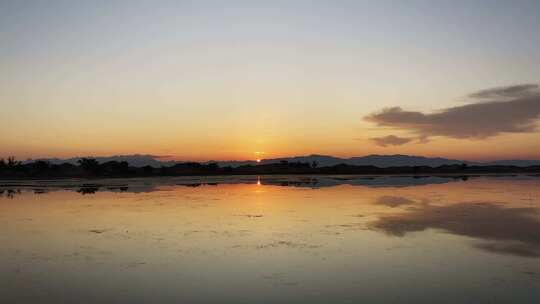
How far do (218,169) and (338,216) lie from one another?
274 feet

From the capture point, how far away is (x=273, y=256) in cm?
1109

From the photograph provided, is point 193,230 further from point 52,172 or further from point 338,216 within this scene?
point 52,172

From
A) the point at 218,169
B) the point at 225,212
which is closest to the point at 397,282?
the point at 225,212

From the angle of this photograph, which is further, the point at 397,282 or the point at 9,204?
the point at 9,204

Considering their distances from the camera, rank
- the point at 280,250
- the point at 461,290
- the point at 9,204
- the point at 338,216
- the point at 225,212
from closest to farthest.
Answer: the point at 461,290
the point at 280,250
the point at 338,216
the point at 225,212
the point at 9,204

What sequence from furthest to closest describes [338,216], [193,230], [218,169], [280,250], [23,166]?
[218,169]
[23,166]
[338,216]
[193,230]
[280,250]

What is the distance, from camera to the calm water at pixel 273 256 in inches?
326

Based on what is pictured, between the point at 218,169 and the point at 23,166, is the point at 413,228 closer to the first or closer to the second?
the point at 23,166

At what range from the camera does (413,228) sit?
15.2 m

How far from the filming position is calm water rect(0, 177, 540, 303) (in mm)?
8273

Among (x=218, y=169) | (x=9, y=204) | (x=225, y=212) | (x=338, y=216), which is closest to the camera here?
(x=338, y=216)

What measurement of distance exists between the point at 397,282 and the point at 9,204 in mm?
21454

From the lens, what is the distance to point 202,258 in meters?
11.0

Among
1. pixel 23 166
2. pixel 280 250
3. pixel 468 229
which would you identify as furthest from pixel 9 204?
pixel 23 166
